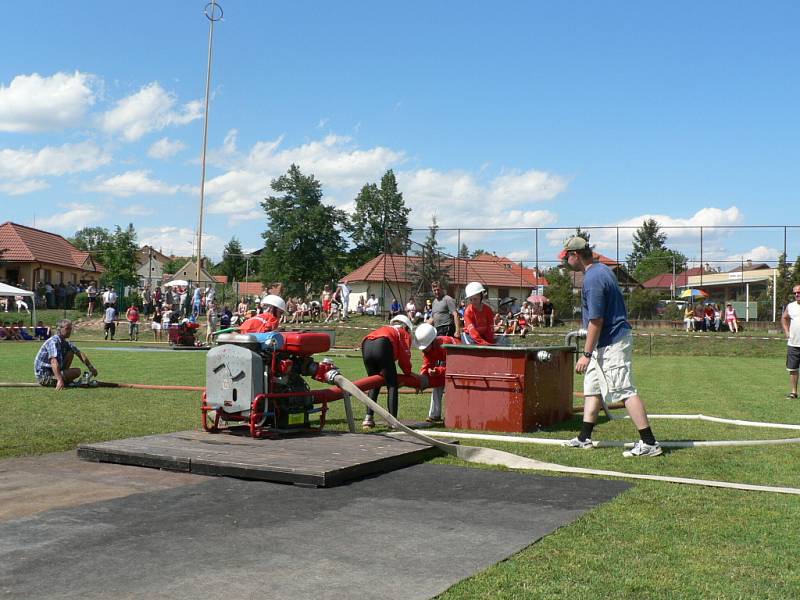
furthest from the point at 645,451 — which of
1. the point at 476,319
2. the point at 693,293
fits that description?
the point at 693,293

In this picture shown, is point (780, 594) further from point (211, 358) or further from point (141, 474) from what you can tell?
point (211, 358)

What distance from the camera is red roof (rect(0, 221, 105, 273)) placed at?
205 feet

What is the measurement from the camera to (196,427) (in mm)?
9555

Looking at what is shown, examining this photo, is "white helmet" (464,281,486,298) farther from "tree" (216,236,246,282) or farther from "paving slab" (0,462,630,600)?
"tree" (216,236,246,282)

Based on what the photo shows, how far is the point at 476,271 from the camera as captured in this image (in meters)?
43.7

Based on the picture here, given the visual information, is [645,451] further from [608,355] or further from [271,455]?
[271,455]

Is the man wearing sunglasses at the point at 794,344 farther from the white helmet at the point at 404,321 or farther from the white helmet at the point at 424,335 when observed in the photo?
the white helmet at the point at 404,321

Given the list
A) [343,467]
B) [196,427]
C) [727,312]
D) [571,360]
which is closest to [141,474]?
[343,467]

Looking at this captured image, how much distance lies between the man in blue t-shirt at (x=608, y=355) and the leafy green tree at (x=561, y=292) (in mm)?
36777

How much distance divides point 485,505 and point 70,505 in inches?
110

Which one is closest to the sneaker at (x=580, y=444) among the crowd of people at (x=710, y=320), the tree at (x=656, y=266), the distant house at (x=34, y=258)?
the crowd of people at (x=710, y=320)

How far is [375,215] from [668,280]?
2206 inches

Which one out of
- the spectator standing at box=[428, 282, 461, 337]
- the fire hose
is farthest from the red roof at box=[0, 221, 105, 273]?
the fire hose

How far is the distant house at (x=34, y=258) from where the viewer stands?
6212 centimetres
